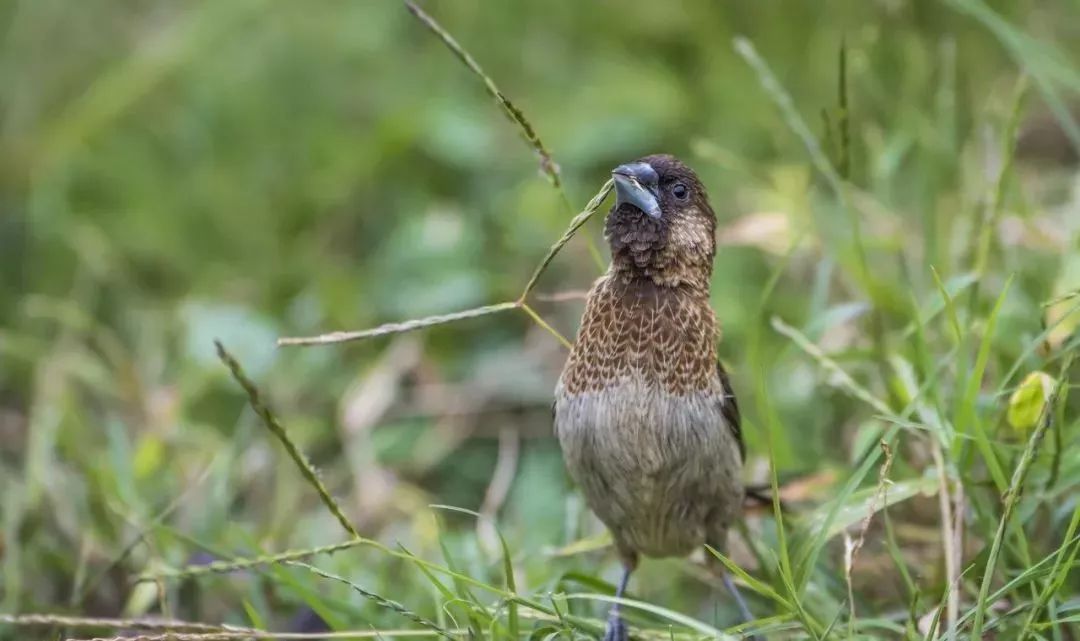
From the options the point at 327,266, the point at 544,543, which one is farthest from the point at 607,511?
the point at 327,266

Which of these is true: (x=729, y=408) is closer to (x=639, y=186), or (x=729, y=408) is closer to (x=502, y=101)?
(x=639, y=186)

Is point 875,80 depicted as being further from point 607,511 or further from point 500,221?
point 607,511

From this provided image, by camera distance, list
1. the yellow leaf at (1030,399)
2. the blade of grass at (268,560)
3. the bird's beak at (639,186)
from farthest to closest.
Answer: the yellow leaf at (1030,399) → the bird's beak at (639,186) → the blade of grass at (268,560)

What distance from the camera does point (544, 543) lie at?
3420 millimetres

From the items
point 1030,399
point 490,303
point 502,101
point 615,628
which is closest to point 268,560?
point 615,628

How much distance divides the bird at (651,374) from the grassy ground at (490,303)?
188 millimetres

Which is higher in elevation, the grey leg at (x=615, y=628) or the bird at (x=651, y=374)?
the bird at (x=651, y=374)

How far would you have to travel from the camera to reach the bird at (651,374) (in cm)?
244

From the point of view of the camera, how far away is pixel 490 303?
4566 mm

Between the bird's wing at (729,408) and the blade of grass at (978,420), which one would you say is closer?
the blade of grass at (978,420)

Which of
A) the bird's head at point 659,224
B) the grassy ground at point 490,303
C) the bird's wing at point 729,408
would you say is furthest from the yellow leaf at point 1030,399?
the bird's head at point 659,224

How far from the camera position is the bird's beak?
2395 millimetres

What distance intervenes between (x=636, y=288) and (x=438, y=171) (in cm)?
306

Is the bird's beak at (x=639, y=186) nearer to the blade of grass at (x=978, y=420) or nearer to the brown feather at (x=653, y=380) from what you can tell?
the brown feather at (x=653, y=380)
